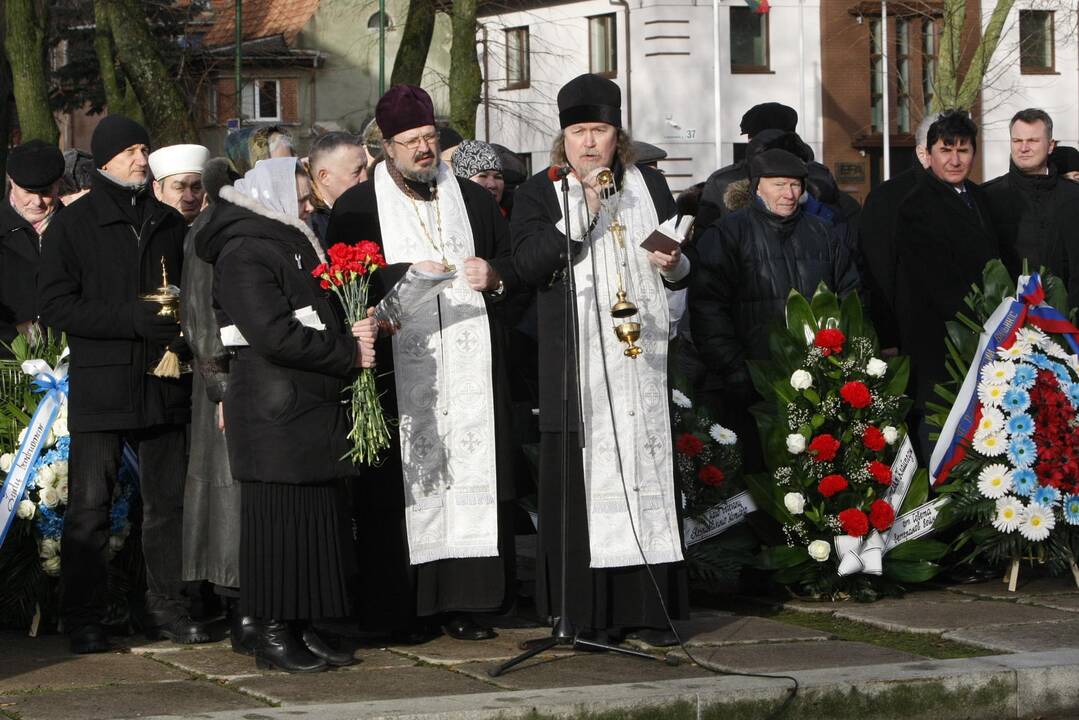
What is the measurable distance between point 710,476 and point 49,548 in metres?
2.98

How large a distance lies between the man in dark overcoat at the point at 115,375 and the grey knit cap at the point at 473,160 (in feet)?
8.15

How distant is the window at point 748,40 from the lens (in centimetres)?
4150

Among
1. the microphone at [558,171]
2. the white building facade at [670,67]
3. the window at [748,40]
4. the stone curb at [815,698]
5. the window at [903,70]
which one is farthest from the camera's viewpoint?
the window at [903,70]

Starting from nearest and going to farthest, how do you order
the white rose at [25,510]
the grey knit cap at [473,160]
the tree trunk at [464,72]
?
1. the white rose at [25,510]
2. the grey knit cap at [473,160]
3. the tree trunk at [464,72]

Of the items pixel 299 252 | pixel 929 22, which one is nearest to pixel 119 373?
pixel 299 252

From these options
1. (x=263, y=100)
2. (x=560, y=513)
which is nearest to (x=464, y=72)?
(x=560, y=513)

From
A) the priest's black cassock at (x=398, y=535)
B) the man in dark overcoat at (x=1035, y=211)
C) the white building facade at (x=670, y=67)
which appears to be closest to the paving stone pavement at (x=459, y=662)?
the priest's black cassock at (x=398, y=535)

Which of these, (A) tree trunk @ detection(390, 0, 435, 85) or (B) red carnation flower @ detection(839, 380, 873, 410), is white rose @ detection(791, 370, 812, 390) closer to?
(B) red carnation flower @ detection(839, 380, 873, 410)

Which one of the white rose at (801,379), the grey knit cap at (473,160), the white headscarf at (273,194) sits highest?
the grey knit cap at (473,160)

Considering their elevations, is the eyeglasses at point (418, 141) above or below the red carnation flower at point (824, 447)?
above

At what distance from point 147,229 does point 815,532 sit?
3325 millimetres

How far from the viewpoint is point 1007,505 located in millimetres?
8516

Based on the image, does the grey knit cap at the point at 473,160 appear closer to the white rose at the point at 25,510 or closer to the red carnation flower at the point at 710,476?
the red carnation flower at the point at 710,476

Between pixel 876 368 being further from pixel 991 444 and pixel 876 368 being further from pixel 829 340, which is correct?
pixel 991 444
